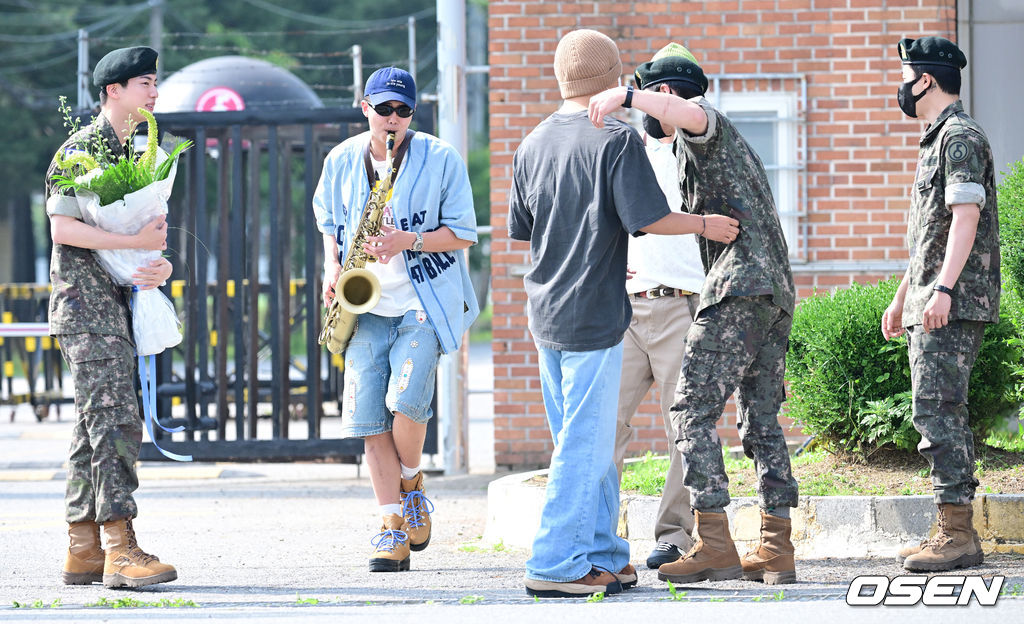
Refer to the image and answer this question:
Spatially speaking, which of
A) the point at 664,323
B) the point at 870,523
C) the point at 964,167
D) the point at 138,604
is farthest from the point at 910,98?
the point at 138,604

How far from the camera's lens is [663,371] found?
19.8 feet

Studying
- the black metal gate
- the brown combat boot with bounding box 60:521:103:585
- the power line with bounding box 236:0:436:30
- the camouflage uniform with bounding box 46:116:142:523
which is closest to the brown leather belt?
the camouflage uniform with bounding box 46:116:142:523

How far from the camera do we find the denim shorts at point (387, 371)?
599 centimetres

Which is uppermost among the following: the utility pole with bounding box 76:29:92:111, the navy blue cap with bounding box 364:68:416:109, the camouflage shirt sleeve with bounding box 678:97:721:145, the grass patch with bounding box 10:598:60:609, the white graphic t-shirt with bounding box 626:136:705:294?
the utility pole with bounding box 76:29:92:111

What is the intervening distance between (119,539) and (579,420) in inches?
74.8

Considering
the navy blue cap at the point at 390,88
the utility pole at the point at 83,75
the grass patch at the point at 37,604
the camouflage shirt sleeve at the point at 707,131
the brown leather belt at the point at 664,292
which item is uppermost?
the utility pole at the point at 83,75

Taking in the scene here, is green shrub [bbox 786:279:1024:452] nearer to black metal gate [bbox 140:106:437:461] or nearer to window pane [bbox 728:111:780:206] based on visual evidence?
window pane [bbox 728:111:780:206]

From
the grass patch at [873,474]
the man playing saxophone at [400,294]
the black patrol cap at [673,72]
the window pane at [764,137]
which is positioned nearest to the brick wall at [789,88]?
the window pane at [764,137]

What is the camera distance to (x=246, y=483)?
967 cm

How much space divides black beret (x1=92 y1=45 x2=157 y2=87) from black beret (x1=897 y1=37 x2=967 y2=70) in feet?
10.2

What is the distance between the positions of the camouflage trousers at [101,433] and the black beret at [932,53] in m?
3.44

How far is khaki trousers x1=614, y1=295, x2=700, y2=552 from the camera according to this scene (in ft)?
19.5

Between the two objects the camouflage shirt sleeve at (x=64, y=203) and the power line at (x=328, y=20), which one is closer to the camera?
the camouflage shirt sleeve at (x=64, y=203)

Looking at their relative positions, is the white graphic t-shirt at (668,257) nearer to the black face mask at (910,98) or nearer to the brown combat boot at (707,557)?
the black face mask at (910,98)
